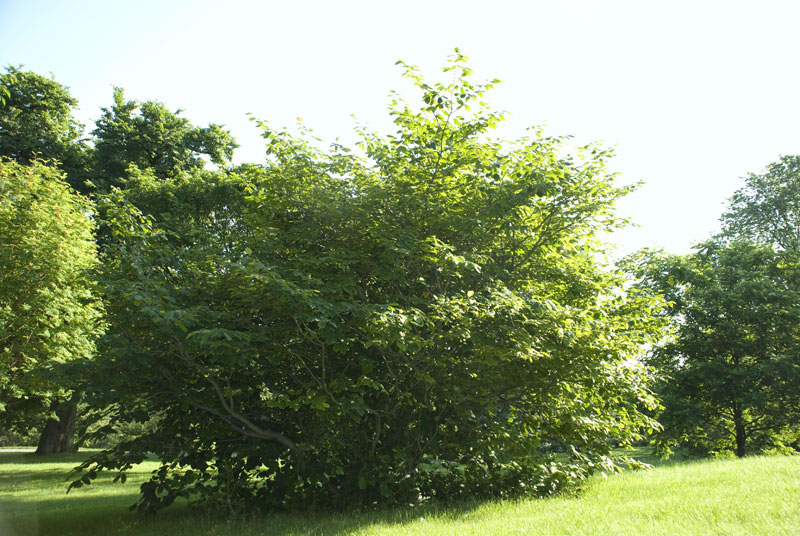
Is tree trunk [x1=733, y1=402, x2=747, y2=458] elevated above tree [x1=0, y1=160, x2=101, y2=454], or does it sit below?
below

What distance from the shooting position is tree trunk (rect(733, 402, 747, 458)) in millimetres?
16145

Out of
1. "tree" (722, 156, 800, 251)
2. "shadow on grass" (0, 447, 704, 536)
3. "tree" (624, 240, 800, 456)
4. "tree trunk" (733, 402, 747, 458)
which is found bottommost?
"shadow on grass" (0, 447, 704, 536)

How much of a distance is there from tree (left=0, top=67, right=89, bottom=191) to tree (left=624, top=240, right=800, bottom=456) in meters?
23.4

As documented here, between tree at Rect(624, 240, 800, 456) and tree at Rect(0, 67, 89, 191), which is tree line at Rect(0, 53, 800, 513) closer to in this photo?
tree at Rect(624, 240, 800, 456)

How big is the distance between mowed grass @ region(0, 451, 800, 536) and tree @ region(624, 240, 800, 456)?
7.46 metres

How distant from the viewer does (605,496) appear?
7539mm

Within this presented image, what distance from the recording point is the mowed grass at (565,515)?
5.41 meters

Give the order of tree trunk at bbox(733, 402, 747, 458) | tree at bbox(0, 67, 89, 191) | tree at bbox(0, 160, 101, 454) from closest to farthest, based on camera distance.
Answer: tree at bbox(0, 160, 101, 454) < tree trunk at bbox(733, 402, 747, 458) < tree at bbox(0, 67, 89, 191)

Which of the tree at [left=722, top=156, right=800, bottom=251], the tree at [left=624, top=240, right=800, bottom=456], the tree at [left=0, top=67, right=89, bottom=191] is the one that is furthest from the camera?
the tree at [left=722, top=156, right=800, bottom=251]

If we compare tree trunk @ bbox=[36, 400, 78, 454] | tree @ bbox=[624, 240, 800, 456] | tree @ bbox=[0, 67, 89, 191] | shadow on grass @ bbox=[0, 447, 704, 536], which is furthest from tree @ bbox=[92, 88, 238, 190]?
tree @ bbox=[624, 240, 800, 456]

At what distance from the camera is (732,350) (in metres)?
A: 16.1

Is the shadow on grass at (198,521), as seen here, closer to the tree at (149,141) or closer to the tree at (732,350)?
the tree at (732,350)

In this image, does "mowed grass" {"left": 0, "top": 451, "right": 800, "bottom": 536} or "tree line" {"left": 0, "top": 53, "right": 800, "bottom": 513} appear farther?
"tree line" {"left": 0, "top": 53, "right": 800, "bottom": 513}

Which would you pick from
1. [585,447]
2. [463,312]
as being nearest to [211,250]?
[463,312]
